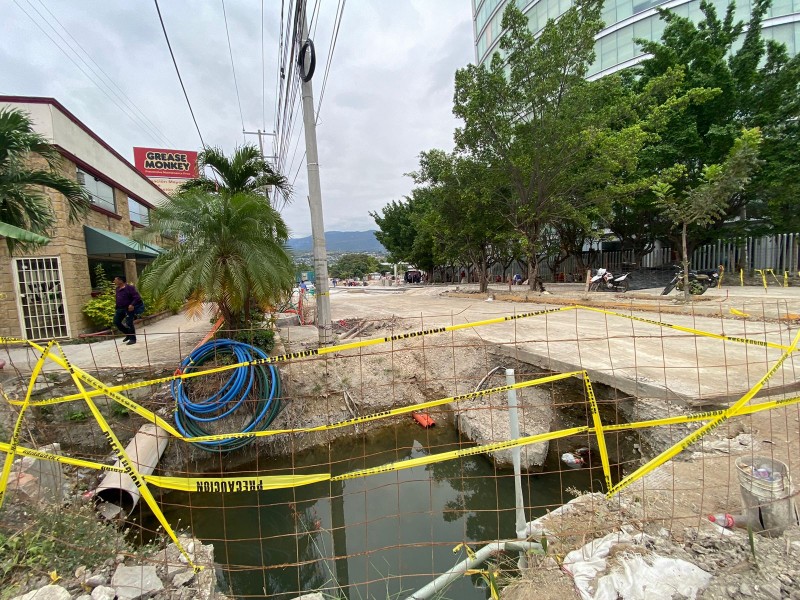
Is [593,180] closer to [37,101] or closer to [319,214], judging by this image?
[319,214]

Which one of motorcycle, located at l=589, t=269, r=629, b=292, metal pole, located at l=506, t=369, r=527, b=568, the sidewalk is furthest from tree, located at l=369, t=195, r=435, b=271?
metal pole, located at l=506, t=369, r=527, b=568

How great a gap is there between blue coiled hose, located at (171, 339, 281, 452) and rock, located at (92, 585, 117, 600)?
252 cm

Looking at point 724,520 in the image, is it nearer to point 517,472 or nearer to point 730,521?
point 730,521

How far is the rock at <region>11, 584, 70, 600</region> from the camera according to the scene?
2.06 metres

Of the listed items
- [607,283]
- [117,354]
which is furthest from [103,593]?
[607,283]

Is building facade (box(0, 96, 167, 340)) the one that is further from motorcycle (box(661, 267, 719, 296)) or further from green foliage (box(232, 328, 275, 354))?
motorcycle (box(661, 267, 719, 296))

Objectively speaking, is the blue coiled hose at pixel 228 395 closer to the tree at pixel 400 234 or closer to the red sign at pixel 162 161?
the tree at pixel 400 234

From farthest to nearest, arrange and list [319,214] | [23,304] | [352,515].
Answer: [23,304] → [319,214] → [352,515]

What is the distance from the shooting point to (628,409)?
479 cm

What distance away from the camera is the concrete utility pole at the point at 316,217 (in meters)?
6.89

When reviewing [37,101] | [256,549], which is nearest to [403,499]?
[256,549]

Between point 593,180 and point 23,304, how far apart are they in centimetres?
1786

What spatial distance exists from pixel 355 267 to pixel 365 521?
78695mm

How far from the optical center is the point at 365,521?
351cm
